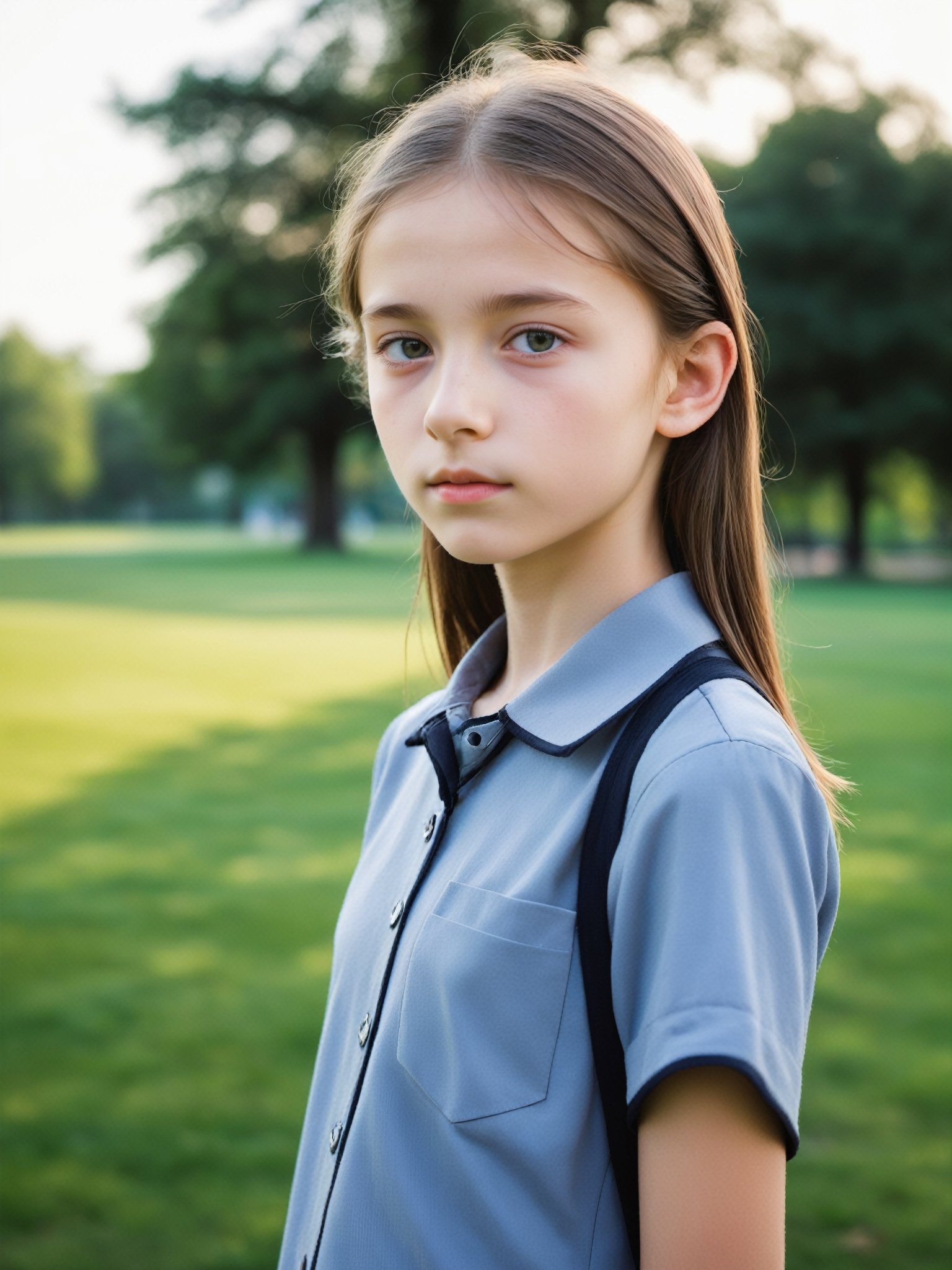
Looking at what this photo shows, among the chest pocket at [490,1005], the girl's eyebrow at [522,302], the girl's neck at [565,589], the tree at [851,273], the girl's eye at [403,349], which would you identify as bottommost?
the chest pocket at [490,1005]

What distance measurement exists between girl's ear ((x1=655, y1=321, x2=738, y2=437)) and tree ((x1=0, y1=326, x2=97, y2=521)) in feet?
281

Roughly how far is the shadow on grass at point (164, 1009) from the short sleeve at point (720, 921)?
235 centimetres

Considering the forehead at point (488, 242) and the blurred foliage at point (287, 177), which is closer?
the forehead at point (488, 242)

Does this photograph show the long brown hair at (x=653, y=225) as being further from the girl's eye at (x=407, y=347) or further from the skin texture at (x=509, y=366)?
the girl's eye at (x=407, y=347)

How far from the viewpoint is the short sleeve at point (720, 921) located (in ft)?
3.33

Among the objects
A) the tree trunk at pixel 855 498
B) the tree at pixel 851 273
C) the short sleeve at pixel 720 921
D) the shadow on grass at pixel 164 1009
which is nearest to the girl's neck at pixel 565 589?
the short sleeve at pixel 720 921

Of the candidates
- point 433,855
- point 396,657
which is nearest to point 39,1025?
point 433,855

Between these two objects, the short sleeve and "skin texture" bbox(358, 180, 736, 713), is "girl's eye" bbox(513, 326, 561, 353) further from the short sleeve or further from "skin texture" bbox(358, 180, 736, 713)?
the short sleeve

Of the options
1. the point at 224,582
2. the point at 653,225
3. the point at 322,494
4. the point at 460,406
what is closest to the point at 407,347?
the point at 460,406

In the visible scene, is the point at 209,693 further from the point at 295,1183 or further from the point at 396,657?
the point at 295,1183

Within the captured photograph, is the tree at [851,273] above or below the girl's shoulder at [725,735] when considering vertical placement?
above

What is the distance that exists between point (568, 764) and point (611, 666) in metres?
0.12

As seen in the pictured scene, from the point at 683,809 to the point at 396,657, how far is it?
13.5 m

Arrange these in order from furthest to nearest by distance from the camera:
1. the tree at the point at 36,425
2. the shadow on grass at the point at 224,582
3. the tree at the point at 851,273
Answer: the tree at the point at 36,425
the tree at the point at 851,273
the shadow on grass at the point at 224,582
